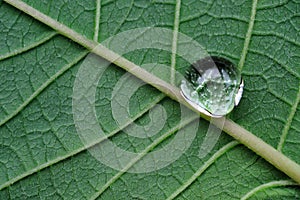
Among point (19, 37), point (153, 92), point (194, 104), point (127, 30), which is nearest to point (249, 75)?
point (194, 104)

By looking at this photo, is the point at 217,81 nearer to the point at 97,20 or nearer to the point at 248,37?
the point at 248,37

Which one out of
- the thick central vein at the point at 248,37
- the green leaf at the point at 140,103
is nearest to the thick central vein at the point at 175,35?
the green leaf at the point at 140,103

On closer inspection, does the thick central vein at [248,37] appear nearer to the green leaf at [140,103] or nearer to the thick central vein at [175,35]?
the green leaf at [140,103]

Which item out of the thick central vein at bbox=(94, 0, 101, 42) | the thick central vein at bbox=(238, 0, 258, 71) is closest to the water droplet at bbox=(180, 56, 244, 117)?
the thick central vein at bbox=(238, 0, 258, 71)

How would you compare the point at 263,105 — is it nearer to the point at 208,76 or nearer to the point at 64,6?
the point at 208,76

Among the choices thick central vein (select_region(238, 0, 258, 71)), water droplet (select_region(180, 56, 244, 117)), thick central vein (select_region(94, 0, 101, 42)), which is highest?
thick central vein (select_region(94, 0, 101, 42))

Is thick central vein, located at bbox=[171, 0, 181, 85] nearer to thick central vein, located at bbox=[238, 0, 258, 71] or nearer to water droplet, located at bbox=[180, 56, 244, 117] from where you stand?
water droplet, located at bbox=[180, 56, 244, 117]
